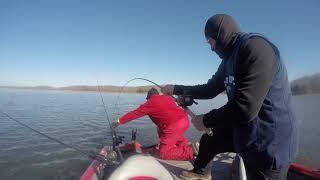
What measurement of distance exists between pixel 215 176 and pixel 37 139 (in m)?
10.3

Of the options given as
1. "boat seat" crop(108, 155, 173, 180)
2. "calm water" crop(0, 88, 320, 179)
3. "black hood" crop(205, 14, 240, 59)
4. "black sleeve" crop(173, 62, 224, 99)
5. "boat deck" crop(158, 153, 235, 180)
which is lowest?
"calm water" crop(0, 88, 320, 179)

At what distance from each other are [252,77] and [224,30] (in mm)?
649

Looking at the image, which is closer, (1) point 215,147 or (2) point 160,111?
(1) point 215,147

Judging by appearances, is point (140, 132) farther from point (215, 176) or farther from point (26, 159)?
point (215, 176)

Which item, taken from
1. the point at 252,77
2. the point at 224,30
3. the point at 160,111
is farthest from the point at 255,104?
the point at 160,111

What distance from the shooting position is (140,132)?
55.0 ft

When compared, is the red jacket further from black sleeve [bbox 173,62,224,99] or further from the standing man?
black sleeve [bbox 173,62,224,99]

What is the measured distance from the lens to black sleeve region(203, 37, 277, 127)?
2.34 meters

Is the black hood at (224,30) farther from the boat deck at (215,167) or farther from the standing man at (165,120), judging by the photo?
the standing man at (165,120)

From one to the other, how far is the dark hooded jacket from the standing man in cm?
386

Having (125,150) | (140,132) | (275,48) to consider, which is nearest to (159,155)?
(125,150)

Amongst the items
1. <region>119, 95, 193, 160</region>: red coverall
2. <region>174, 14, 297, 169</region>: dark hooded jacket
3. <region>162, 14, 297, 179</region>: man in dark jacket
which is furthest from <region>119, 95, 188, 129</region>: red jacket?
<region>174, 14, 297, 169</region>: dark hooded jacket

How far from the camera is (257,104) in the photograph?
7.79 feet

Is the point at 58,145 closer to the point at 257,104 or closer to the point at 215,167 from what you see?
the point at 215,167
